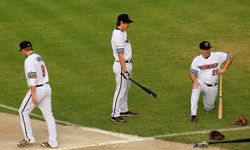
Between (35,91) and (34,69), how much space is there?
425 mm

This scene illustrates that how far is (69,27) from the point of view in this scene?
67.2 feet

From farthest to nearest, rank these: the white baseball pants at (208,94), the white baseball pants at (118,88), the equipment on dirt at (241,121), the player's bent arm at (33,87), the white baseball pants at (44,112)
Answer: the white baseball pants at (208,94) < the white baseball pants at (118,88) < the equipment on dirt at (241,121) < the white baseball pants at (44,112) < the player's bent arm at (33,87)

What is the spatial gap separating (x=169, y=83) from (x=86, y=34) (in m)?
4.70

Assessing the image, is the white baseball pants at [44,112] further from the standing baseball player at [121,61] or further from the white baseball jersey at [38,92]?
the standing baseball player at [121,61]

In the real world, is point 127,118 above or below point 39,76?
below

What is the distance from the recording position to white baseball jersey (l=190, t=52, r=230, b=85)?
13.7 m

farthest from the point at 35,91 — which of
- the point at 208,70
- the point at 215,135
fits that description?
the point at 208,70

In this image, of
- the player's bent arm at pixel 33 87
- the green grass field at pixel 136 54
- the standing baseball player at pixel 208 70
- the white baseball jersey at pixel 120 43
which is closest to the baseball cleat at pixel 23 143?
the player's bent arm at pixel 33 87

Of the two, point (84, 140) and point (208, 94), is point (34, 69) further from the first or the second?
point (208, 94)

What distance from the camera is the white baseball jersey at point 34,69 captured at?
38.3 ft

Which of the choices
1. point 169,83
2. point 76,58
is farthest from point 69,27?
point 169,83

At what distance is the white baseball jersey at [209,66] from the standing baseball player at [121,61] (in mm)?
1500

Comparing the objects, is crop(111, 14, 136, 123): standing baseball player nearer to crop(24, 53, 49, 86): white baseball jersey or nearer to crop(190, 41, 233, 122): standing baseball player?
Answer: crop(190, 41, 233, 122): standing baseball player

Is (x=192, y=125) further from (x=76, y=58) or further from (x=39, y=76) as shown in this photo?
(x=76, y=58)
